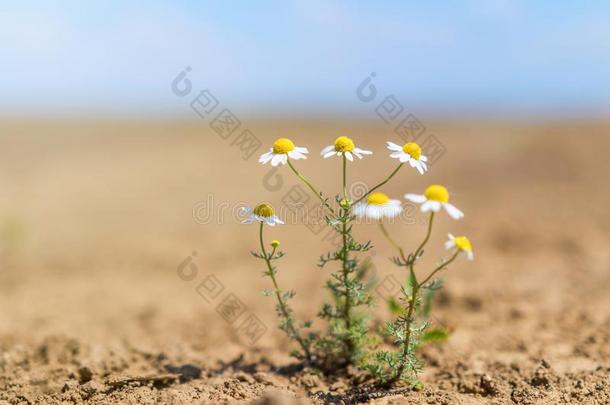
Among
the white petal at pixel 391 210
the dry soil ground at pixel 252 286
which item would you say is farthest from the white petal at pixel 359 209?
the dry soil ground at pixel 252 286

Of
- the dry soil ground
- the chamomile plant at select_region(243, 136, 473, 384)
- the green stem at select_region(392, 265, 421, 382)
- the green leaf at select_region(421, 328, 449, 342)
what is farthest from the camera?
the green leaf at select_region(421, 328, 449, 342)

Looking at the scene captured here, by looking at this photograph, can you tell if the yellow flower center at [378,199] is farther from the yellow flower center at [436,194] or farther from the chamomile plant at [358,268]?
the yellow flower center at [436,194]

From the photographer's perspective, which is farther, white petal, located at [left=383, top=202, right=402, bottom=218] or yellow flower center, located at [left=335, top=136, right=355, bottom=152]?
yellow flower center, located at [left=335, top=136, right=355, bottom=152]

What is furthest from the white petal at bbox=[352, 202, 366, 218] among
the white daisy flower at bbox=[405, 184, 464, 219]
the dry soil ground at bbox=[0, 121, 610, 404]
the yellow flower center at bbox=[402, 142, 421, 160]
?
the dry soil ground at bbox=[0, 121, 610, 404]

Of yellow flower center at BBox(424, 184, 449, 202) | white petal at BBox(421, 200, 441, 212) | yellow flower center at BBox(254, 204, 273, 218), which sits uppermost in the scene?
yellow flower center at BBox(424, 184, 449, 202)

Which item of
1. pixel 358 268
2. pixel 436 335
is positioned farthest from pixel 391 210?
pixel 436 335

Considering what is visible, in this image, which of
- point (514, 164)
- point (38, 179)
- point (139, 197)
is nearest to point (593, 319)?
point (514, 164)

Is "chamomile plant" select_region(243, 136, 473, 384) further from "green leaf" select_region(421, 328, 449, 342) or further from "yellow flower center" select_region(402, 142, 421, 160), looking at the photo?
"green leaf" select_region(421, 328, 449, 342)
